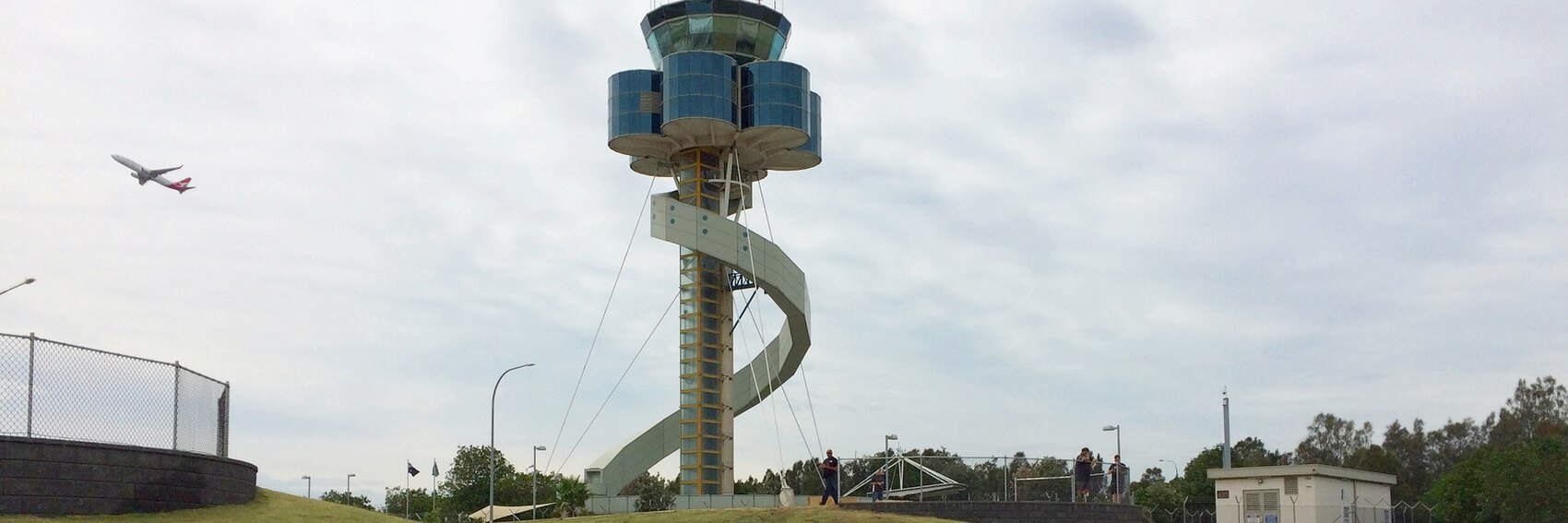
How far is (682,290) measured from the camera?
6088cm

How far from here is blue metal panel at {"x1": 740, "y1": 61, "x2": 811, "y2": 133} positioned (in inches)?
2338

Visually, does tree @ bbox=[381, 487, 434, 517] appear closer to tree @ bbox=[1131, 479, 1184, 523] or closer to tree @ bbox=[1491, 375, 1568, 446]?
tree @ bbox=[1131, 479, 1184, 523]

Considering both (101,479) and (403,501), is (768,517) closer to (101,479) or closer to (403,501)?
(101,479)

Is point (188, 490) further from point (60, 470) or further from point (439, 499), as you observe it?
point (439, 499)


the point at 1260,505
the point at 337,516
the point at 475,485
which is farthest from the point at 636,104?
the point at 475,485

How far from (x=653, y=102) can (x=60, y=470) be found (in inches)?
1467

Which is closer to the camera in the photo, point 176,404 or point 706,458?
point 176,404

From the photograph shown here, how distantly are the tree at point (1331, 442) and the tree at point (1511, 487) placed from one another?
4204cm

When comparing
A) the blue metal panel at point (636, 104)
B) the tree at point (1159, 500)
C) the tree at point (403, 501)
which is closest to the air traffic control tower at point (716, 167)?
the blue metal panel at point (636, 104)

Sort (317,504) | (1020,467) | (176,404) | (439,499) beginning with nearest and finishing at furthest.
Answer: (176,404) → (317,504) → (1020,467) → (439,499)

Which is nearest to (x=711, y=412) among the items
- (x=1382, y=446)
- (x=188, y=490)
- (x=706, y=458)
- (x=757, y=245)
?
(x=706, y=458)

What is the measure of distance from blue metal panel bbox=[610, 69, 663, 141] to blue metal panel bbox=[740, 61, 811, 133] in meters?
3.66

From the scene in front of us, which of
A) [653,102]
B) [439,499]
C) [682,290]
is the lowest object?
[439,499]

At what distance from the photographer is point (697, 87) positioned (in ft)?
190
